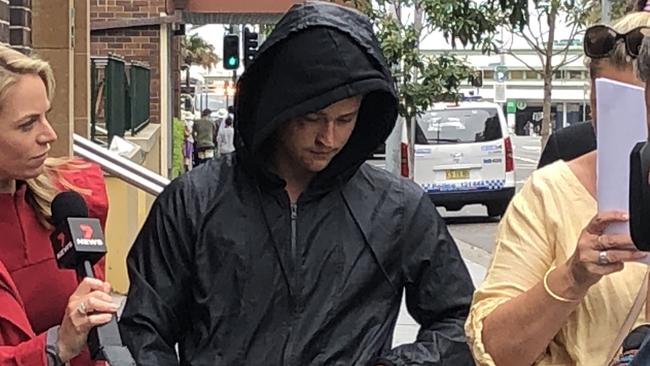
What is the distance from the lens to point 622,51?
2391mm

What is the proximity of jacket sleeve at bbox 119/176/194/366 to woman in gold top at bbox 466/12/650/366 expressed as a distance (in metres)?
0.69

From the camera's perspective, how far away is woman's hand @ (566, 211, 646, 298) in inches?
84.0

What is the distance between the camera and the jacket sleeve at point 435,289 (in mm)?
2764

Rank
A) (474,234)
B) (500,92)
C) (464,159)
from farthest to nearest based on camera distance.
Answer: (500,92)
(464,159)
(474,234)

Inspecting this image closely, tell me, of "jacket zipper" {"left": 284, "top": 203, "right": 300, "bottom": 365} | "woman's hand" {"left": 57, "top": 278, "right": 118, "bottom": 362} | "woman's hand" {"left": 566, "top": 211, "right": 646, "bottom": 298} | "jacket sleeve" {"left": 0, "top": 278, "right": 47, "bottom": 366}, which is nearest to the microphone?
"woman's hand" {"left": 57, "top": 278, "right": 118, "bottom": 362}

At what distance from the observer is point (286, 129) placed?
277cm

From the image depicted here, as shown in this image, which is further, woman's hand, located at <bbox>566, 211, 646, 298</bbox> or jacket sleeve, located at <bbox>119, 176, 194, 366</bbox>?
jacket sleeve, located at <bbox>119, 176, 194, 366</bbox>

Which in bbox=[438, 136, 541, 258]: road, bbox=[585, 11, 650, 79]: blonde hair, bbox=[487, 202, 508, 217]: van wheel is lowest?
bbox=[438, 136, 541, 258]: road

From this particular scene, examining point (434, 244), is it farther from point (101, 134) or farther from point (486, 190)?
point (486, 190)

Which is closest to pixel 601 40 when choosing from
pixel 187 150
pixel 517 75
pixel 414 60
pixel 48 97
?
pixel 48 97

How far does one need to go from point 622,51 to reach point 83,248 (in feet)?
3.97

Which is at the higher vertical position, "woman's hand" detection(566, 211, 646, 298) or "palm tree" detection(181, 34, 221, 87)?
"palm tree" detection(181, 34, 221, 87)

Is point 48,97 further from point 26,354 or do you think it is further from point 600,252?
point 600,252

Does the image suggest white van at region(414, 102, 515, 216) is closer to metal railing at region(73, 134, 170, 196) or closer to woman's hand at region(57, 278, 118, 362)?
metal railing at region(73, 134, 170, 196)
